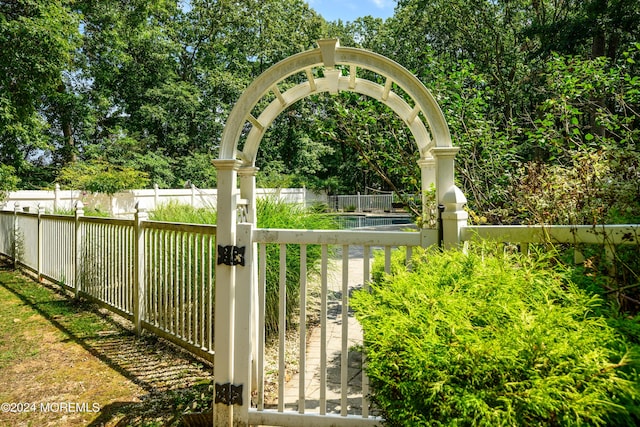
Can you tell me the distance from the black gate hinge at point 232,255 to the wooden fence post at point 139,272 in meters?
2.13

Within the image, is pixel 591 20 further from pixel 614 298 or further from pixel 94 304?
pixel 94 304

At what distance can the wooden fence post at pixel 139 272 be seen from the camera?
394 centimetres

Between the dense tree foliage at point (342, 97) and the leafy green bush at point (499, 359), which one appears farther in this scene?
the dense tree foliage at point (342, 97)

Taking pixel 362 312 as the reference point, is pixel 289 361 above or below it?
below

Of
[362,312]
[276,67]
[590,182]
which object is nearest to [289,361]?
[362,312]

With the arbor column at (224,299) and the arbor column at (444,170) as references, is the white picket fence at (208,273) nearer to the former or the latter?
the arbor column at (224,299)

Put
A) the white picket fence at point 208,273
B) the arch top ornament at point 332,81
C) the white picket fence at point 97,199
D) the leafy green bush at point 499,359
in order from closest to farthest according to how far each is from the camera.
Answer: the leafy green bush at point 499,359 → the white picket fence at point 208,273 → the arch top ornament at point 332,81 → the white picket fence at point 97,199

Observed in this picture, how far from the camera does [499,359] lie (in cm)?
111

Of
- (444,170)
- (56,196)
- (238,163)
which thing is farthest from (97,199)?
(444,170)

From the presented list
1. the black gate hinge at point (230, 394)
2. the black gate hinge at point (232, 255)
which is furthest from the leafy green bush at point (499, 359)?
the black gate hinge at point (230, 394)

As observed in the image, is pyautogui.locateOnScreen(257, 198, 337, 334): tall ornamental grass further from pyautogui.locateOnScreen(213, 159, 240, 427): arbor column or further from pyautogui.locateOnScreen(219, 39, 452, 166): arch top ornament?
pyautogui.locateOnScreen(219, 39, 452, 166): arch top ornament

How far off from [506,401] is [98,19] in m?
20.0

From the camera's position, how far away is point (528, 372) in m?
1.09

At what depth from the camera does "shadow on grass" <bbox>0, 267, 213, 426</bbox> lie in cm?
254
